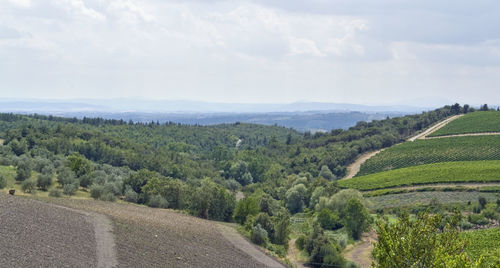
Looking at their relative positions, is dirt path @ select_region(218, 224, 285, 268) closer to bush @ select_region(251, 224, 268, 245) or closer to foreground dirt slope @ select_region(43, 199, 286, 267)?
foreground dirt slope @ select_region(43, 199, 286, 267)

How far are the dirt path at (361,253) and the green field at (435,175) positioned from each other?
102ft

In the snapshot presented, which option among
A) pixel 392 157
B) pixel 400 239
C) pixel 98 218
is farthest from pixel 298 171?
pixel 400 239

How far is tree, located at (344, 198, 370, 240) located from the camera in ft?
188

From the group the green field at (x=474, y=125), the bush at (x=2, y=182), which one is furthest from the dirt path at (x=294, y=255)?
the green field at (x=474, y=125)

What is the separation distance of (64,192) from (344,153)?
87.7m

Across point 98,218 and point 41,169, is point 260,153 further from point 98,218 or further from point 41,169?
point 98,218

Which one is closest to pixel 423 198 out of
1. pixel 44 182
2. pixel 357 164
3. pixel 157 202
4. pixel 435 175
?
pixel 435 175

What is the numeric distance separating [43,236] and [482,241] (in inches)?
1589

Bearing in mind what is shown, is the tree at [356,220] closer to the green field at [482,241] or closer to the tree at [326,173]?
the green field at [482,241]

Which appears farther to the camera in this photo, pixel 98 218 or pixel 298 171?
pixel 298 171

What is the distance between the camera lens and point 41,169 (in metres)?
65.8

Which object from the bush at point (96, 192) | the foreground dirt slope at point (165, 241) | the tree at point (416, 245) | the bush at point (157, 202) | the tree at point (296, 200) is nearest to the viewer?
the tree at point (416, 245)

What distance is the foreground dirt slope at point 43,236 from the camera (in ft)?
89.3

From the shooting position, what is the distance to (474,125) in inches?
5113
